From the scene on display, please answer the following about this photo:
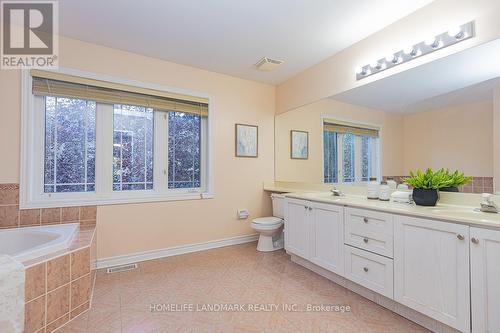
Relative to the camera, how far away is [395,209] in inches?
65.3

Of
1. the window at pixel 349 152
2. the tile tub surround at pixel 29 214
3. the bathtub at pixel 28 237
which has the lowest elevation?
the bathtub at pixel 28 237

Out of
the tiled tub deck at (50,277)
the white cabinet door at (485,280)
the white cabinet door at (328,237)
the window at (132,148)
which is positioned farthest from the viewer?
the window at (132,148)

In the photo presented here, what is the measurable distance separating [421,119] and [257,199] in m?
2.19

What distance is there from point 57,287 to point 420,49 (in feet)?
10.2

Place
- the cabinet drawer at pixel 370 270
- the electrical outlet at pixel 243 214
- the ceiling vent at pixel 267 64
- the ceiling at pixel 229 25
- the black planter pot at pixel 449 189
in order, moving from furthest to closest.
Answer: the electrical outlet at pixel 243 214 → the ceiling vent at pixel 267 64 → the ceiling at pixel 229 25 → the black planter pot at pixel 449 189 → the cabinet drawer at pixel 370 270

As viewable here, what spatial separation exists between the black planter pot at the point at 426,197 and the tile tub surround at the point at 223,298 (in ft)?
2.71

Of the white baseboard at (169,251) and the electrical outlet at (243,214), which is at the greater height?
the electrical outlet at (243,214)

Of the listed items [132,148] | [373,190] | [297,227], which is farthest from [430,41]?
[132,148]

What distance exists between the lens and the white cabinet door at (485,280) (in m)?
1.22

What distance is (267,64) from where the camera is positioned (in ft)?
9.38

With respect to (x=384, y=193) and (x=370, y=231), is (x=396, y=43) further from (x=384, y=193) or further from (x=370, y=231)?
(x=370, y=231)

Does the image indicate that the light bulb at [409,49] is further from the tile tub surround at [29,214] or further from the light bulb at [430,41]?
the tile tub surround at [29,214]

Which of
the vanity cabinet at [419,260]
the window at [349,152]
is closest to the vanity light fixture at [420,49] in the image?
the window at [349,152]

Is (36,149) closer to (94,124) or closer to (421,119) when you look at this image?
(94,124)
